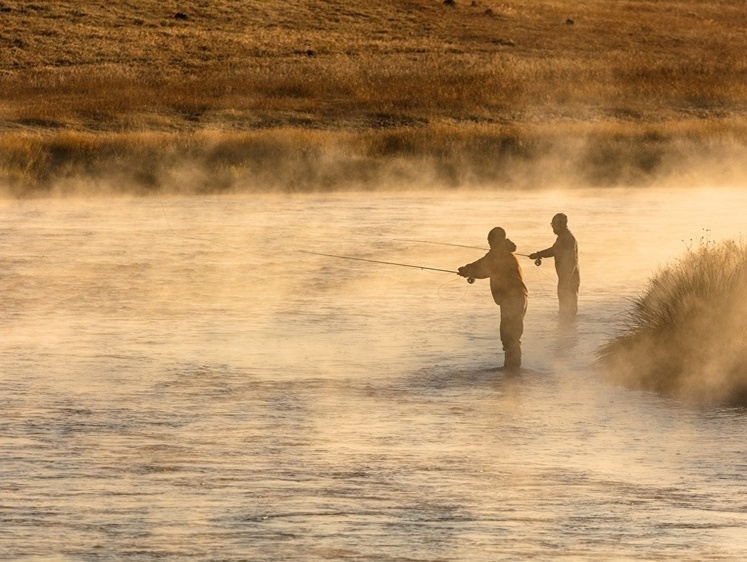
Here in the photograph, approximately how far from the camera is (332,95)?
2163 inches

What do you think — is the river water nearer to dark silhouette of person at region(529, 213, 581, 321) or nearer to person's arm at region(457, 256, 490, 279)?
dark silhouette of person at region(529, 213, 581, 321)

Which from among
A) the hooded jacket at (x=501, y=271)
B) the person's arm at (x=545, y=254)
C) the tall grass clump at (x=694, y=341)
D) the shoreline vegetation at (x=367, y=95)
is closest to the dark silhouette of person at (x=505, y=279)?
the hooded jacket at (x=501, y=271)

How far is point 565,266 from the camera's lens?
730 inches

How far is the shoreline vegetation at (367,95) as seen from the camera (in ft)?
128

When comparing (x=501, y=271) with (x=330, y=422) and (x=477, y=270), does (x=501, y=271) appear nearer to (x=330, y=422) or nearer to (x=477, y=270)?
(x=477, y=270)

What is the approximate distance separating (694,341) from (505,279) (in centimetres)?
165

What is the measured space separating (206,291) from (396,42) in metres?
49.4

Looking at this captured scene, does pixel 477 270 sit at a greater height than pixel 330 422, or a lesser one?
greater

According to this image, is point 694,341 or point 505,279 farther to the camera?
point 505,279

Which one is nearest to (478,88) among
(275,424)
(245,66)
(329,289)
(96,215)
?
(245,66)

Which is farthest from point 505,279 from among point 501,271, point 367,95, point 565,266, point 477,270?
point 367,95

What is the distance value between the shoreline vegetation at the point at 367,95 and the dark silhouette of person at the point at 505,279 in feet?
74.4

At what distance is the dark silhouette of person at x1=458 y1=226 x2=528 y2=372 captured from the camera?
1507 centimetres

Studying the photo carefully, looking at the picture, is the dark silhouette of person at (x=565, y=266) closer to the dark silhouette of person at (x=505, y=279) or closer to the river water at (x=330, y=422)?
the river water at (x=330, y=422)
